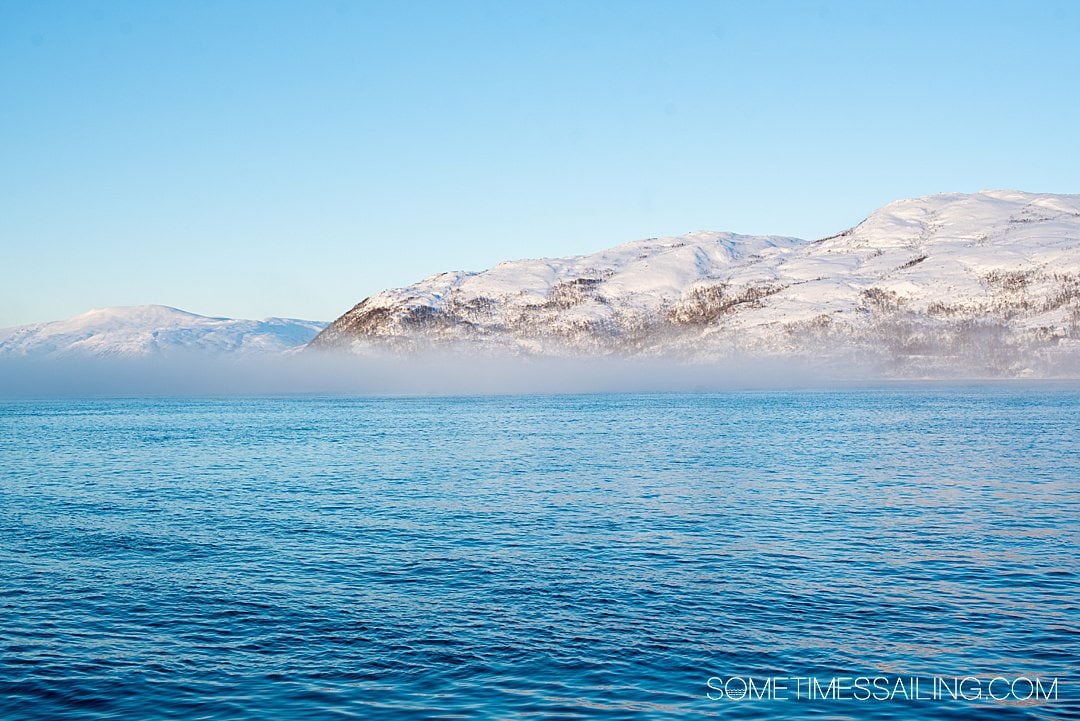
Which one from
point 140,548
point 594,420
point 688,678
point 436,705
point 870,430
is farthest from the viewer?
point 594,420

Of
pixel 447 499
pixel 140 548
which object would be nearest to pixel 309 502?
pixel 447 499

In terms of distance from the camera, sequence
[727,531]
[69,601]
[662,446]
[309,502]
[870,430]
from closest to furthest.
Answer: [69,601] < [727,531] < [309,502] < [662,446] < [870,430]

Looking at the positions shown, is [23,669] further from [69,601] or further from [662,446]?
[662,446]

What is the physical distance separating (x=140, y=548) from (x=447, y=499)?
69.1 feet

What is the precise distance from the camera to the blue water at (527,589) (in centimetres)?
2559

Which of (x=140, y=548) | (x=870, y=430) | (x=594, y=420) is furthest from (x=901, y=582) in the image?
(x=594, y=420)

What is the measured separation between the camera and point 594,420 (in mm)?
171500

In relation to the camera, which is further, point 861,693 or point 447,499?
point 447,499

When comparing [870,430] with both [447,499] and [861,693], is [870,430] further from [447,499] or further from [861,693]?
[861,693]

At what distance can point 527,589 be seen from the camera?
3625 cm

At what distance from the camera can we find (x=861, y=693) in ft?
82.6

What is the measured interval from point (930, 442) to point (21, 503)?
88618 mm

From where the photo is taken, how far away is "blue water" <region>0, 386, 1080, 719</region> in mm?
25594

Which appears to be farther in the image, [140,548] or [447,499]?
[447,499]
